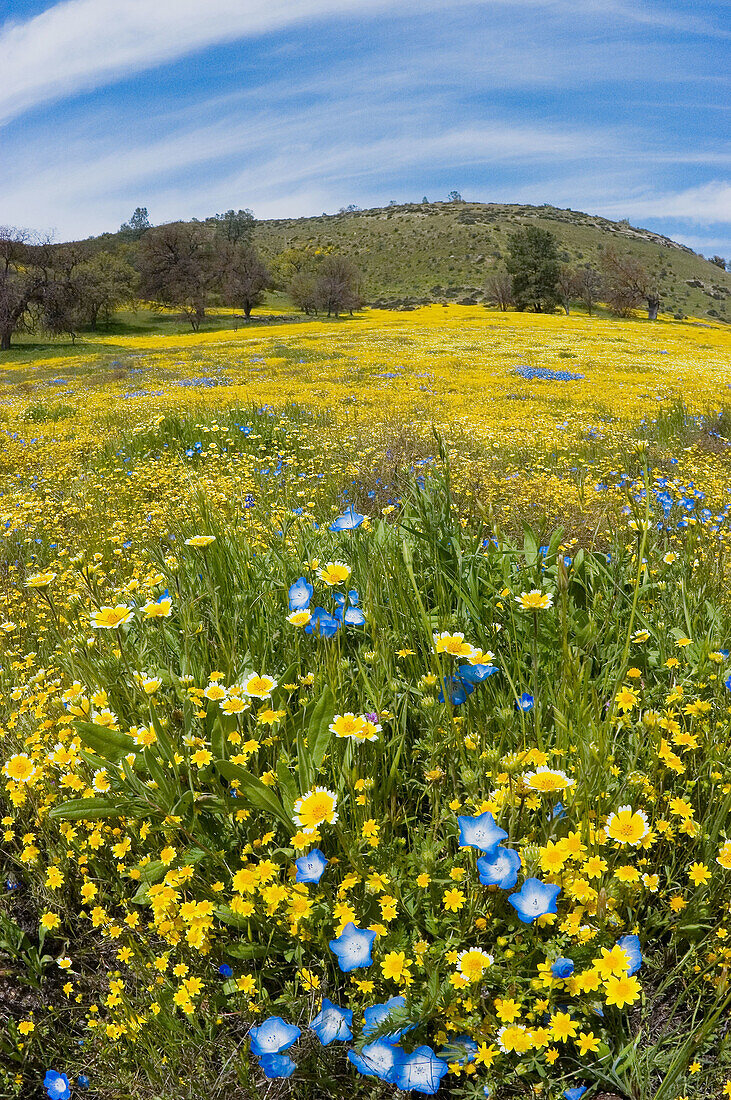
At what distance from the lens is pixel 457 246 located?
9444cm

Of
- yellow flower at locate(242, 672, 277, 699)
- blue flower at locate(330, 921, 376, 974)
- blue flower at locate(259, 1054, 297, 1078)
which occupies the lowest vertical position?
blue flower at locate(259, 1054, 297, 1078)

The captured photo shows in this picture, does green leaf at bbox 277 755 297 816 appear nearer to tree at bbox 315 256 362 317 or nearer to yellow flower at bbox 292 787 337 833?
yellow flower at bbox 292 787 337 833

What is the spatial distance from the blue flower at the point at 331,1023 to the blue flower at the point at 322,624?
1107mm

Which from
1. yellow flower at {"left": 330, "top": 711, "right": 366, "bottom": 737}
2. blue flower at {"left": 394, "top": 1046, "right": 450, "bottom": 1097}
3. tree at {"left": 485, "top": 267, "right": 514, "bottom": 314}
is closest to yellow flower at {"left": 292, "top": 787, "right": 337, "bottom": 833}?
yellow flower at {"left": 330, "top": 711, "right": 366, "bottom": 737}

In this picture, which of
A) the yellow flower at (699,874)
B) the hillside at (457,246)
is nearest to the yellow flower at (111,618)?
the yellow flower at (699,874)

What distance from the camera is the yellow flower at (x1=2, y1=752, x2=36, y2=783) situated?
209 cm

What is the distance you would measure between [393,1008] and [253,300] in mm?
64913

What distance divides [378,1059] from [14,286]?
52.3 meters

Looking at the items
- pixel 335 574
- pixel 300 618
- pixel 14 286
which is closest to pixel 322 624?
A: pixel 300 618

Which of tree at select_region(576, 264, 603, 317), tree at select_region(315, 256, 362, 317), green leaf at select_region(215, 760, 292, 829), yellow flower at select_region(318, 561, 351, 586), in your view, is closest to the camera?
green leaf at select_region(215, 760, 292, 829)

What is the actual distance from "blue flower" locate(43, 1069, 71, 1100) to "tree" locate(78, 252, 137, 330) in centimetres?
5419

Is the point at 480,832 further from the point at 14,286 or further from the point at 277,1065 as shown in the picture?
the point at 14,286

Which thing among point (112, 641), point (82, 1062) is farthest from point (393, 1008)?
point (112, 641)

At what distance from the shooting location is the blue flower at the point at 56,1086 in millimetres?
1557
